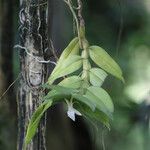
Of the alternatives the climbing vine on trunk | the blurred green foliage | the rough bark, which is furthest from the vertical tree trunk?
the blurred green foliage

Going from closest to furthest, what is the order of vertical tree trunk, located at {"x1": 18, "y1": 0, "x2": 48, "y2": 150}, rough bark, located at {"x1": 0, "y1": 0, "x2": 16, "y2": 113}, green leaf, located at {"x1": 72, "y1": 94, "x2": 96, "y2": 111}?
green leaf, located at {"x1": 72, "y1": 94, "x2": 96, "y2": 111} → vertical tree trunk, located at {"x1": 18, "y1": 0, "x2": 48, "y2": 150} → rough bark, located at {"x1": 0, "y1": 0, "x2": 16, "y2": 113}

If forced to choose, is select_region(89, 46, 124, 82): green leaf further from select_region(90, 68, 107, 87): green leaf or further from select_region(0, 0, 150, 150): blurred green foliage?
select_region(0, 0, 150, 150): blurred green foliage

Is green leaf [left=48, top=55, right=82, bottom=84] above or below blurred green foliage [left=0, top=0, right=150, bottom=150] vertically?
above

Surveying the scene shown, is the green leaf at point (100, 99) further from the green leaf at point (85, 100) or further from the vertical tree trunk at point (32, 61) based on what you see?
the vertical tree trunk at point (32, 61)

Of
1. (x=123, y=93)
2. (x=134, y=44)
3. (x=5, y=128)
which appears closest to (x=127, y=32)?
(x=134, y=44)

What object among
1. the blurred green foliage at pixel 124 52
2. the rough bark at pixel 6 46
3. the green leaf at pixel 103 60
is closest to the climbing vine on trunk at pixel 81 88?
the green leaf at pixel 103 60

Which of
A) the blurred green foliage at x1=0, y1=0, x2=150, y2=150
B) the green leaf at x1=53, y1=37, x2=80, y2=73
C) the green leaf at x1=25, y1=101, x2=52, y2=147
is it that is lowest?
the blurred green foliage at x1=0, y1=0, x2=150, y2=150
